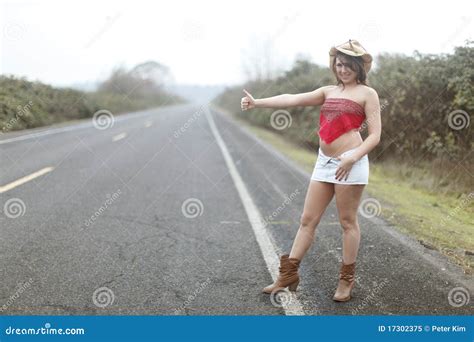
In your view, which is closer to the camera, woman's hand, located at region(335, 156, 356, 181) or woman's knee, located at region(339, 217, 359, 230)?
woman's hand, located at region(335, 156, 356, 181)

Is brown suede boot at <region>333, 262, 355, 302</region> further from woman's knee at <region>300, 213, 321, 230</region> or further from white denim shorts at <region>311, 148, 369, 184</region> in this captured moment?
white denim shorts at <region>311, 148, 369, 184</region>

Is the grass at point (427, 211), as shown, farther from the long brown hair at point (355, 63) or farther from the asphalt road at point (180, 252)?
the long brown hair at point (355, 63)

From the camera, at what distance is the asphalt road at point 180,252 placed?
3.66m

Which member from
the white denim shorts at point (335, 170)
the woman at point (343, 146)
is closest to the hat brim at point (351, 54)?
the woman at point (343, 146)

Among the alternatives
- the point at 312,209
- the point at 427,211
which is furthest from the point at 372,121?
the point at 427,211

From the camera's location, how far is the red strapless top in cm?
358

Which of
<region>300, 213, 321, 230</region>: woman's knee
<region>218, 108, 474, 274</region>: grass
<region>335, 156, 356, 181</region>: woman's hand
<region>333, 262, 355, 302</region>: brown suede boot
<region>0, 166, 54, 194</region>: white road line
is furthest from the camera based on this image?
<region>0, 166, 54, 194</region>: white road line

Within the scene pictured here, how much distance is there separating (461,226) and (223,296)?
345 cm

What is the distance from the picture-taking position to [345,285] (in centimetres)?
379

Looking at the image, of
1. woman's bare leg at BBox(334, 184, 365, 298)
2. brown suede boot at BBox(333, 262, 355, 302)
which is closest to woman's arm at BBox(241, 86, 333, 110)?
woman's bare leg at BBox(334, 184, 365, 298)

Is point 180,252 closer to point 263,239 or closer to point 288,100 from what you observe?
point 263,239

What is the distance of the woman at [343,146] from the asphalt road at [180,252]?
29 centimetres

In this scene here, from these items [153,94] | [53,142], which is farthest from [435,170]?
[153,94]

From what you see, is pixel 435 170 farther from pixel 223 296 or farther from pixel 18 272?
pixel 18 272
